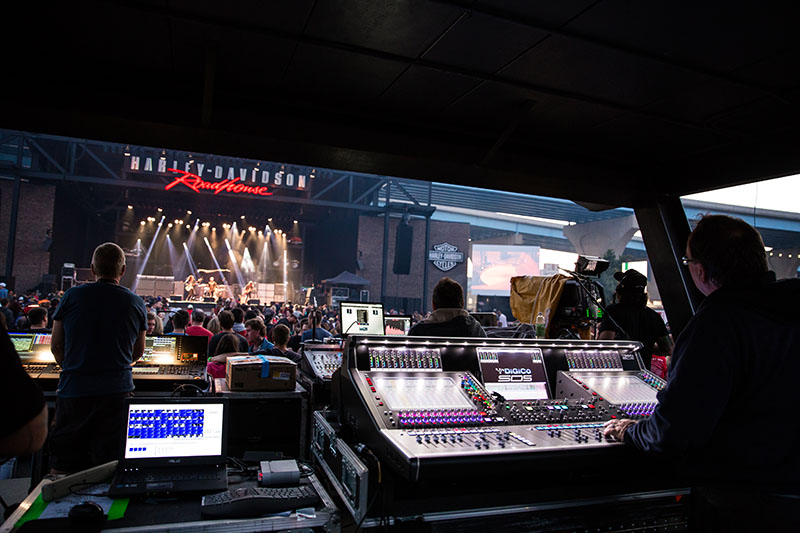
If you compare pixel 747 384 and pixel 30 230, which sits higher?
pixel 30 230

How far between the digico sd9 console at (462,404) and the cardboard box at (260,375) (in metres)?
0.80

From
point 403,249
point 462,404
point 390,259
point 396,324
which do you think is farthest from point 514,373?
point 390,259

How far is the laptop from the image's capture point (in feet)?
7.02

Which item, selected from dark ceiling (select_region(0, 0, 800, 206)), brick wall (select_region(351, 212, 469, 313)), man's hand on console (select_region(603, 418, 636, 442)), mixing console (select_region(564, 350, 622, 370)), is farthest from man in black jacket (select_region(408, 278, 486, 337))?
brick wall (select_region(351, 212, 469, 313))

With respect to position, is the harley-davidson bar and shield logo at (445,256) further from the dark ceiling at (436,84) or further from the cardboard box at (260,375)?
the cardboard box at (260,375)

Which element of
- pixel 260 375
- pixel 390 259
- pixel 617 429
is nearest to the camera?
pixel 617 429

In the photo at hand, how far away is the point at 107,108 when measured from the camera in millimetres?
3520

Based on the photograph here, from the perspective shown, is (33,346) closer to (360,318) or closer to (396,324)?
(360,318)

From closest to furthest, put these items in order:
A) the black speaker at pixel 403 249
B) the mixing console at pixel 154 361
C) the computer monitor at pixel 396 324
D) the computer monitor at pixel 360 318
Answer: the mixing console at pixel 154 361
the computer monitor at pixel 360 318
the computer monitor at pixel 396 324
the black speaker at pixel 403 249

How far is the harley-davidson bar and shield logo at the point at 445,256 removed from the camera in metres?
24.8

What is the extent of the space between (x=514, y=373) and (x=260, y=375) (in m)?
1.54

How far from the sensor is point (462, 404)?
2520 millimetres

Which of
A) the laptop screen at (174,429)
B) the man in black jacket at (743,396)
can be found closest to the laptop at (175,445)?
the laptop screen at (174,429)

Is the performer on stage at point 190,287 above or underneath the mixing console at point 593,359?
above
